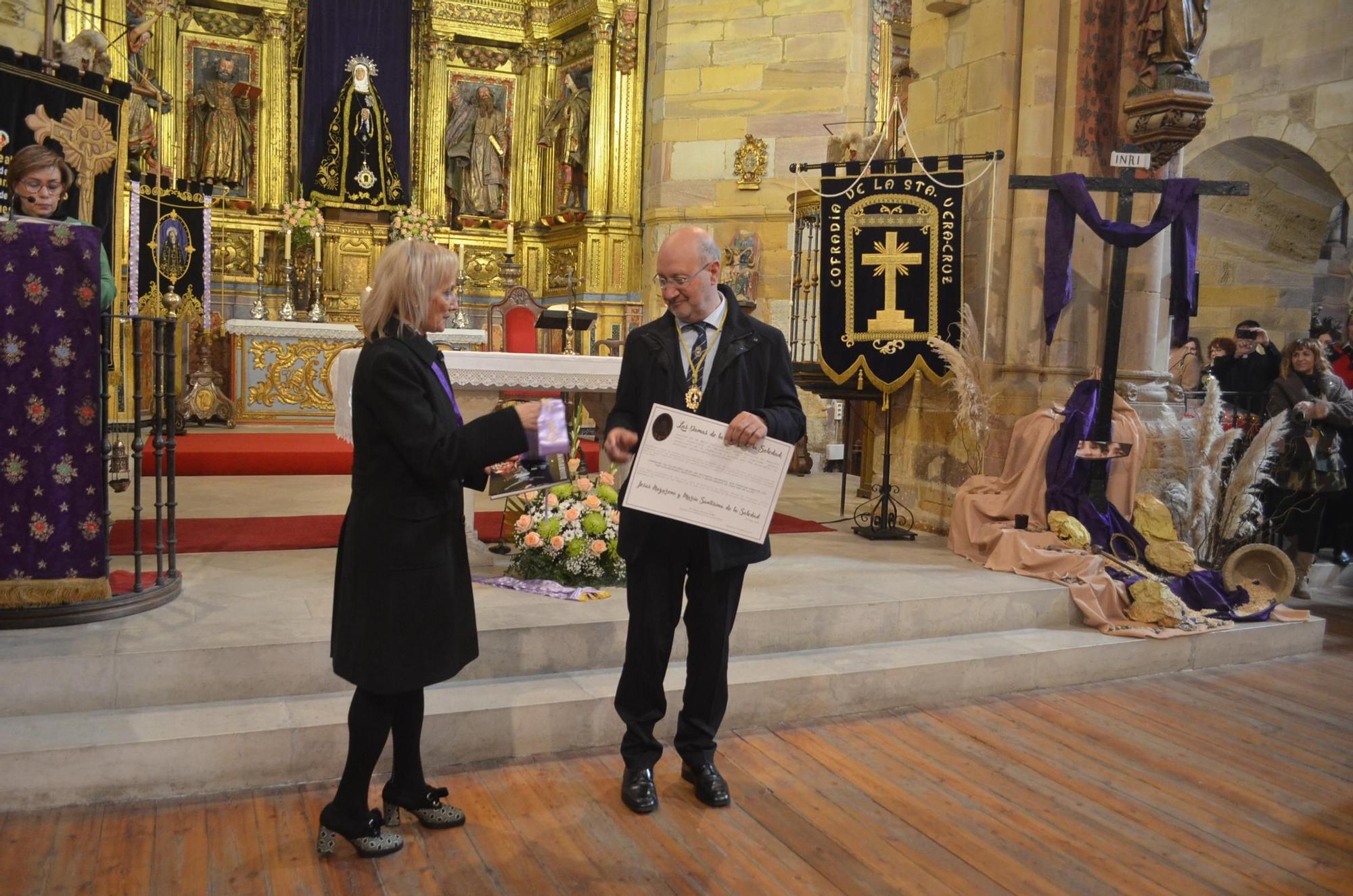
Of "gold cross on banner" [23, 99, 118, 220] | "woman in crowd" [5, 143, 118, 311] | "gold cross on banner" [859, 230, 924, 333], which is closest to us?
"woman in crowd" [5, 143, 118, 311]

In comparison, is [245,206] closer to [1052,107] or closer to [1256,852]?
[1052,107]

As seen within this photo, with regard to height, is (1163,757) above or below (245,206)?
below

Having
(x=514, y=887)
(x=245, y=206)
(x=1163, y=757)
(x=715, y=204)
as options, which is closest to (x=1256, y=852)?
(x=1163, y=757)

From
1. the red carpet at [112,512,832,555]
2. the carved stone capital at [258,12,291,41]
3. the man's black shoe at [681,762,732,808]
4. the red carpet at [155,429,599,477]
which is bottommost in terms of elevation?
the man's black shoe at [681,762,732,808]

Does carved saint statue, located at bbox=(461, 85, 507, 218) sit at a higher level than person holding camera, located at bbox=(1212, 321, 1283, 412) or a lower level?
higher

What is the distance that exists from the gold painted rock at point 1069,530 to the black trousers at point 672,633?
2.79 meters

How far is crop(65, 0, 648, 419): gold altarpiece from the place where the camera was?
459 inches

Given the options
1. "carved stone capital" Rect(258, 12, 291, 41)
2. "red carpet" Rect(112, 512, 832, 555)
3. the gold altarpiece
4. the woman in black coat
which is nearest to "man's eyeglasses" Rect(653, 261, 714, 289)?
the woman in black coat

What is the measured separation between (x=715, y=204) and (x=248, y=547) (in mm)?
6827

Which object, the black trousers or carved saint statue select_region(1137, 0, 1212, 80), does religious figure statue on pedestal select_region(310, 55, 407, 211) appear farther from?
the black trousers

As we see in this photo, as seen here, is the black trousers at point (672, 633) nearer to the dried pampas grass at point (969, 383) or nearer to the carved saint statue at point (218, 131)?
the dried pampas grass at point (969, 383)

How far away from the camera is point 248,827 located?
10.0 ft

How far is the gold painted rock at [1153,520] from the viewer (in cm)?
563

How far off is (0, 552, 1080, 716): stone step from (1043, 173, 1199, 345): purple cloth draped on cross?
1.67 meters
